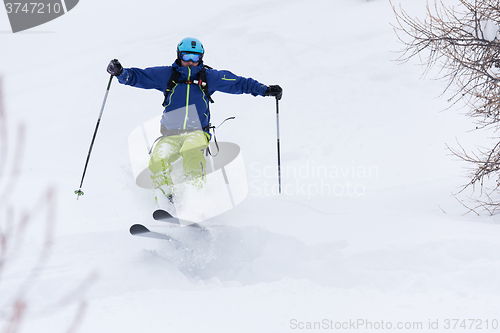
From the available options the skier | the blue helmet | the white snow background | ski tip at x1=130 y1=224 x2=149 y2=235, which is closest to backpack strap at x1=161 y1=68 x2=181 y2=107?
the skier

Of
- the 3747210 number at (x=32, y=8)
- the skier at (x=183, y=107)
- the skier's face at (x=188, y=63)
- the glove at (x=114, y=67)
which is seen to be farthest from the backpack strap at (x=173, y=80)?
the 3747210 number at (x=32, y=8)

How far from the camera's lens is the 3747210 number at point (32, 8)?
798 inches

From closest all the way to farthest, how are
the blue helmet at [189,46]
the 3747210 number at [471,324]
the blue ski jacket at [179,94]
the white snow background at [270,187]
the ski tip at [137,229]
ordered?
1. the 3747210 number at [471,324]
2. the white snow background at [270,187]
3. the ski tip at [137,229]
4. the blue helmet at [189,46]
5. the blue ski jacket at [179,94]

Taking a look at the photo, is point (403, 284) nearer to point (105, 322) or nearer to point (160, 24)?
point (105, 322)

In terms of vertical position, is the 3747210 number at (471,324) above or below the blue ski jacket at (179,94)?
below

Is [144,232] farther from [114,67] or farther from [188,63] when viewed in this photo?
[188,63]

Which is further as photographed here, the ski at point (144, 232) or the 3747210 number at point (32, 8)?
the 3747210 number at point (32, 8)

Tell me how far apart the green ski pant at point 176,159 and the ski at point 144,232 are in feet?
1.80

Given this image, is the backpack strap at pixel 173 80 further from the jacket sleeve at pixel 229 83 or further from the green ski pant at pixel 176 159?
the green ski pant at pixel 176 159

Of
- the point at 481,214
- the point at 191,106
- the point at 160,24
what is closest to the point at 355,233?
the point at 481,214

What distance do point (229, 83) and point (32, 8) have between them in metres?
20.1

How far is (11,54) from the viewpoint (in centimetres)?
1733

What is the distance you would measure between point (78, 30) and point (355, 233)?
1840 cm

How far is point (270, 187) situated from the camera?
7.65m
